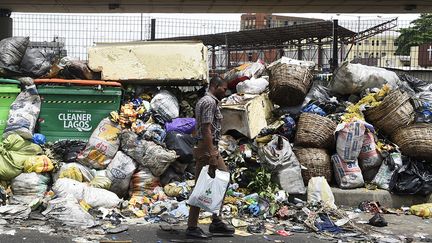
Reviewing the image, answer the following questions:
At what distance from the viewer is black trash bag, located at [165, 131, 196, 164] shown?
6570mm

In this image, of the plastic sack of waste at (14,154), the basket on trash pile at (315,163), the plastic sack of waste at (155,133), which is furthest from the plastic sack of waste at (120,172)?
the basket on trash pile at (315,163)

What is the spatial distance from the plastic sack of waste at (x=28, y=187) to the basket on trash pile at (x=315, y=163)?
3310 millimetres

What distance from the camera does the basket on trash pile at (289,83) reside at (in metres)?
7.30

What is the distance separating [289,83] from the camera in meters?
7.27

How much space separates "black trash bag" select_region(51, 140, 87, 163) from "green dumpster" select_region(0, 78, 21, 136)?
77 centimetres

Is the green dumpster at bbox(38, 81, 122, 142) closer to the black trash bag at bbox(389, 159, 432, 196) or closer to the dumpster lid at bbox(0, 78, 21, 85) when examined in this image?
the dumpster lid at bbox(0, 78, 21, 85)

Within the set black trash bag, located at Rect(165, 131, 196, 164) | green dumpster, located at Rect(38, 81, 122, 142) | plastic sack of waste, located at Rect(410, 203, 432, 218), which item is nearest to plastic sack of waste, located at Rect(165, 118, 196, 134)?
black trash bag, located at Rect(165, 131, 196, 164)

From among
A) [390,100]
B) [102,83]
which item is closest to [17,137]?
[102,83]

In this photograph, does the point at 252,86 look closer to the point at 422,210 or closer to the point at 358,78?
the point at 358,78

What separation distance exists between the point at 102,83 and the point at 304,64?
9.81ft

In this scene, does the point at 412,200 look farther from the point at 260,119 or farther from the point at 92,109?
the point at 92,109

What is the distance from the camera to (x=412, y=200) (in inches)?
262

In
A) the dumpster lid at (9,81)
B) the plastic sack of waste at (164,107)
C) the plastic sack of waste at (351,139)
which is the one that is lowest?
the plastic sack of waste at (351,139)

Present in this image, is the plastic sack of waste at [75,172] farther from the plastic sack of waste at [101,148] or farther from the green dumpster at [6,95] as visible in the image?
the green dumpster at [6,95]
